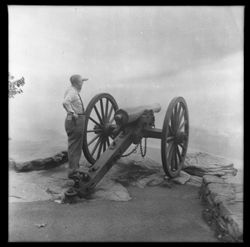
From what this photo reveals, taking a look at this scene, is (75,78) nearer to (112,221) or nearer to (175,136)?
(175,136)

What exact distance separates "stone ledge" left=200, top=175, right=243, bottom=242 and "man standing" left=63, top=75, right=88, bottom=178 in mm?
2008

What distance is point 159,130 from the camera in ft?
17.8

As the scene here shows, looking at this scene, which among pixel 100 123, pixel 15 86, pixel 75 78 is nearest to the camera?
pixel 15 86

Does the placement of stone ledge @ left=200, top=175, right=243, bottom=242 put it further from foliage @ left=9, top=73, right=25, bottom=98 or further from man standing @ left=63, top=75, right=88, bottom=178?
foliage @ left=9, top=73, right=25, bottom=98

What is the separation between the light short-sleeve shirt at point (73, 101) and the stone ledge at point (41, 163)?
1170mm

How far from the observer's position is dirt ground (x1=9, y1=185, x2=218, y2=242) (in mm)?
3711

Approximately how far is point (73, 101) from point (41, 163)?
1.37m

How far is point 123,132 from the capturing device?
5.27 metres

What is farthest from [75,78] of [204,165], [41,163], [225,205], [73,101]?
[204,165]

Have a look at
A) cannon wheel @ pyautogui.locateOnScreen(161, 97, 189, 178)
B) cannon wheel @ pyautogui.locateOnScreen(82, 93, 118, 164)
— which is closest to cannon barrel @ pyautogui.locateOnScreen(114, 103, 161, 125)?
cannon wheel @ pyautogui.locateOnScreen(161, 97, 189, 178)

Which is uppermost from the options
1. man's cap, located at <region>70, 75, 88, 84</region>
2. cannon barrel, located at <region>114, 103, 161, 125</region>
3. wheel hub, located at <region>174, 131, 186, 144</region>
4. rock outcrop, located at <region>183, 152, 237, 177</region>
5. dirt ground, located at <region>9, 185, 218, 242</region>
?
man's cap, located at <region>70, 75, 88, 84</region>

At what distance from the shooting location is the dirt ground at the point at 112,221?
3.71m

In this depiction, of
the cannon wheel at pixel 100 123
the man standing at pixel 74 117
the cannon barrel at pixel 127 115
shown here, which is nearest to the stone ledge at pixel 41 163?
the cannon wheel at pixel 100 123
